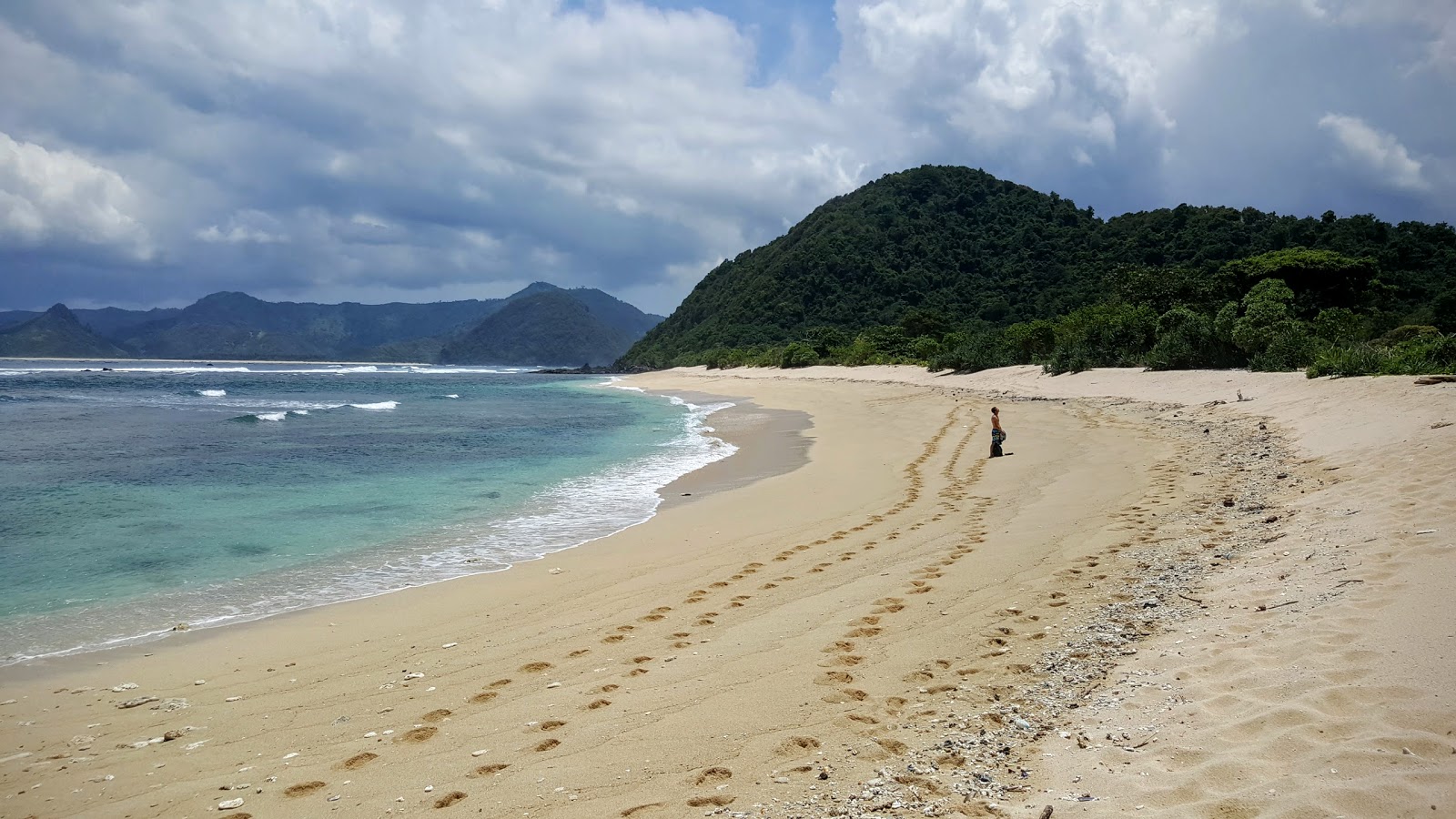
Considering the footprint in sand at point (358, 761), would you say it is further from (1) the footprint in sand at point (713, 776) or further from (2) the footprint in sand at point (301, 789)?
(1) the footprint in sand at point (713, 776)

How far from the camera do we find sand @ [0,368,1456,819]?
321 centimetres

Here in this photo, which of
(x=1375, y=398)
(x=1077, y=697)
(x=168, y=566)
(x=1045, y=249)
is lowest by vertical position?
(x=168, y=566)

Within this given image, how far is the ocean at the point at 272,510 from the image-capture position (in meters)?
7.61

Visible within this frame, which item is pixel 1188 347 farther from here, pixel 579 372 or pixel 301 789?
pixel 579 372

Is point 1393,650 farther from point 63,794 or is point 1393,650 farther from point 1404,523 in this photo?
point 63,794

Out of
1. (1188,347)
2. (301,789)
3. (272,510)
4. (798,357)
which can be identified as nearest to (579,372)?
(798,357)

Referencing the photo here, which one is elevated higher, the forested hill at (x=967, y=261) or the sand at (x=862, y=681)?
the forested hill at (x=967, y=261)

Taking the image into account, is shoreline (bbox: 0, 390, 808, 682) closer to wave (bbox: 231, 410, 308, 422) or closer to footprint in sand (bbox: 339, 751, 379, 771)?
footprint in sand (bbox: 339, 751, 379, 771)

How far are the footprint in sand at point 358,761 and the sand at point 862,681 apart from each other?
18 mm

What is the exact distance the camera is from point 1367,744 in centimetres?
294

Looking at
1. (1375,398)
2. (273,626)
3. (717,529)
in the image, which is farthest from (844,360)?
(273,626)

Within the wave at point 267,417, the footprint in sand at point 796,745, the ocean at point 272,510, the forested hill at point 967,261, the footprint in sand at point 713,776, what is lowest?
the ocean at point 272,510

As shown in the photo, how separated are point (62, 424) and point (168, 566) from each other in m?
25.2

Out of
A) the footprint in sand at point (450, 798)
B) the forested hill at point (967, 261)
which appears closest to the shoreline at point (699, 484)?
the footprint in sand at point (450, 798)
